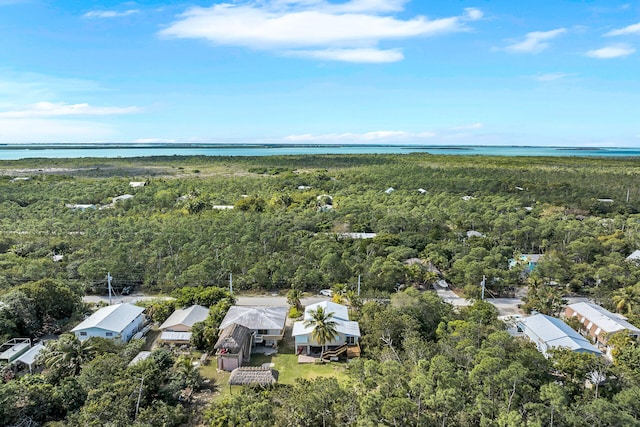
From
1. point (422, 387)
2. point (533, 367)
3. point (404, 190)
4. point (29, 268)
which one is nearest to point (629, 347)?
point (533, 367)

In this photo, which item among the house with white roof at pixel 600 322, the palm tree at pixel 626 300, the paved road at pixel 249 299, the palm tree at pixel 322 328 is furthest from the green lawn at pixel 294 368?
the palm tree at pixel 626 300

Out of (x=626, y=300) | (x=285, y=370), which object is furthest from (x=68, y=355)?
(x=626, y=300)

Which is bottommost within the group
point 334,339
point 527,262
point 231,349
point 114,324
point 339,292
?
point 334,339

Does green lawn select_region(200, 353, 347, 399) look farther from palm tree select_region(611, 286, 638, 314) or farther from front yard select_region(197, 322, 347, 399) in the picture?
palm tree select_region(611, 286, 638, 314)

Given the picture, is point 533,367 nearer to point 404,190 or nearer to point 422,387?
point 422,387

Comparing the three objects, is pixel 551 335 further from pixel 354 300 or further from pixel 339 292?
pixel 339 292

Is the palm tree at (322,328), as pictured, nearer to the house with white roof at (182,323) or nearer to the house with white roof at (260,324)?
the house with white roof at (260,324)
